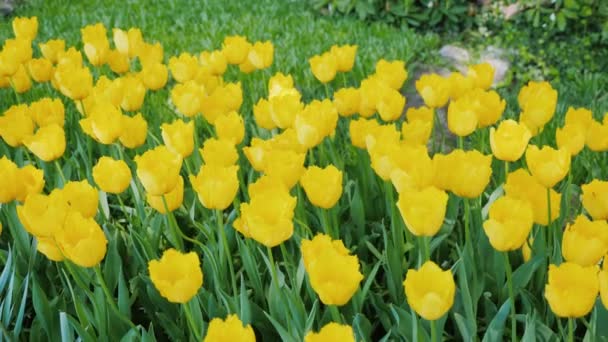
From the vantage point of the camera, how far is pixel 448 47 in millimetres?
5156

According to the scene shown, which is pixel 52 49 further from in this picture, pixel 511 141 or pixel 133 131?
pixel 511 141

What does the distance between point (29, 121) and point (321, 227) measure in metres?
0.95

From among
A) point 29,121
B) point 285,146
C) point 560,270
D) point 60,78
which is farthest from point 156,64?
point 560,270

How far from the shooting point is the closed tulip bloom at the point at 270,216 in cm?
144

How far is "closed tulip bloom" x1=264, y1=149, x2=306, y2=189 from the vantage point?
1699 millimetres

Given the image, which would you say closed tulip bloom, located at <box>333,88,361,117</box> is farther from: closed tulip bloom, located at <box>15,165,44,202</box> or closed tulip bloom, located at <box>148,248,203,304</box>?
closed tulip bloom, located at <box>148,248,203,304</box>

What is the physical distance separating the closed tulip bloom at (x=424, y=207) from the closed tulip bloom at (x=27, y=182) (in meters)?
0.95

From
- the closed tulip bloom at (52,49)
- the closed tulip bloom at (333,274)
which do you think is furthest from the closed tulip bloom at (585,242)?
the closed tulip bloom at (52,49)

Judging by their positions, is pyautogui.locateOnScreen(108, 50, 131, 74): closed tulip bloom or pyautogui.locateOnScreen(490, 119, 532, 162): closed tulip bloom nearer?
pyautogui.locateOnScreen(490, 119, 532, 162): closed tulip bloom

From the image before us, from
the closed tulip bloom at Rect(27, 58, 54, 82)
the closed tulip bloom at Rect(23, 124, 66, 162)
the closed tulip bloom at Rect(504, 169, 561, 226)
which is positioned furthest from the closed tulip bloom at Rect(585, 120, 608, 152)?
the closed tulip bloom at Rect(27, 58, 54, 82)

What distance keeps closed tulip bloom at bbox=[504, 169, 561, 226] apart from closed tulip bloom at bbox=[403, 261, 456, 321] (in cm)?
43

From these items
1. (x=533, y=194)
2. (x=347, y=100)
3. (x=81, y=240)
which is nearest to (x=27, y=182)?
(x=81, y=240)

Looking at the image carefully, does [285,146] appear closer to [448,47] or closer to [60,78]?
[60,78]

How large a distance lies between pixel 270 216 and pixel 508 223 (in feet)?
1.49
